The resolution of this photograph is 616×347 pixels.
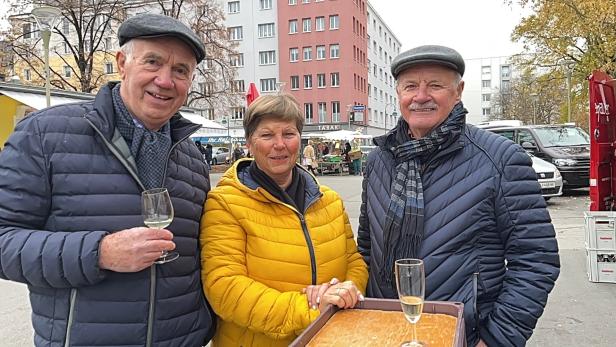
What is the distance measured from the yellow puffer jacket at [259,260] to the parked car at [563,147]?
10410mm

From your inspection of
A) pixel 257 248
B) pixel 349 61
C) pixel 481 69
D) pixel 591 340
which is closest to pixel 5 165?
pixel 257 248

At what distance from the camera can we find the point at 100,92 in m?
2.02

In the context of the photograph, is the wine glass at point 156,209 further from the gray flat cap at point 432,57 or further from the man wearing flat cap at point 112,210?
the gray flat cap at point 432,57

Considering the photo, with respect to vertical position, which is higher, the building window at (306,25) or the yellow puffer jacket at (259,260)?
the building window at (306,25)

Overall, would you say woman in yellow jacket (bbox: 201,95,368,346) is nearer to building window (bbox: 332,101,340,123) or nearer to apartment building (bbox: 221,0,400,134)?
apartment building (bbox: 221,0,400,134)

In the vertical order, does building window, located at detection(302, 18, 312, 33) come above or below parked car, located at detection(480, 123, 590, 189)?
above

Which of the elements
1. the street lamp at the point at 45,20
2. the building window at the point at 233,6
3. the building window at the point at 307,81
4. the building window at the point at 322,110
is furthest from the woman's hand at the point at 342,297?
the building window at the point at 233,6

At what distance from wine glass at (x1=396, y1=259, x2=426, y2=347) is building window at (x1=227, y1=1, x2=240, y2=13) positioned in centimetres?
5680

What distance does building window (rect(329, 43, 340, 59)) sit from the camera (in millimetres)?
50875

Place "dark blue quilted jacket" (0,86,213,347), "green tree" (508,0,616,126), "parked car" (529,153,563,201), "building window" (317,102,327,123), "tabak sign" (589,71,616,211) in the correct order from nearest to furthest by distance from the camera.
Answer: "dark blue quilted jacket" (0,86,213,347) → "tabak sign" (589,71,616,211) → "parked car" (529,153,563,201) → "green tree" (508,0,616,126) → "building window" (317,102,327,123)

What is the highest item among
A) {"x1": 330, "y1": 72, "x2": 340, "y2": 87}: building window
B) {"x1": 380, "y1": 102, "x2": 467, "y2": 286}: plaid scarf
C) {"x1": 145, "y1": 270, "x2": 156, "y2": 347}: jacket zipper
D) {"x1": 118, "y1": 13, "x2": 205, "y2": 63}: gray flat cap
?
{"x1": 330, "y1": 72, "x2": 340, "y2": 87}: building window

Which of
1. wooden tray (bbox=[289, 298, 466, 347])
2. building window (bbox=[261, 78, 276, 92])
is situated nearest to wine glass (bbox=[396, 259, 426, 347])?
wooden tray (bbox=[289, 298, 466, 347])

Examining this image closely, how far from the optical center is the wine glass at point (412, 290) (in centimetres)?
162

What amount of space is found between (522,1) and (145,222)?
74.6 feet
